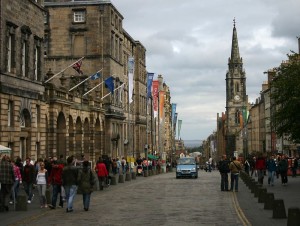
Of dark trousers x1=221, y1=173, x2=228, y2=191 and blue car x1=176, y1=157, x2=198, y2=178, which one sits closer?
dark trousers x1=221, y1=173, x2=228, y2=191

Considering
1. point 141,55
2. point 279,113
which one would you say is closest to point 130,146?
point 141,55

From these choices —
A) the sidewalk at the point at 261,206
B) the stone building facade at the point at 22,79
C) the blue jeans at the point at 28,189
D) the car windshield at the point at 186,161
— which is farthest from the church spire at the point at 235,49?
the blue jeans at the point at 28,189

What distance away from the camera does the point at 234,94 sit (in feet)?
546

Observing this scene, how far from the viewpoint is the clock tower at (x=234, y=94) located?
165m

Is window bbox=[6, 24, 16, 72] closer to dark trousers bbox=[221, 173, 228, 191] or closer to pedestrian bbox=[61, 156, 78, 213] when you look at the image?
dark trousers bbox=[221, 173, 228, 191]

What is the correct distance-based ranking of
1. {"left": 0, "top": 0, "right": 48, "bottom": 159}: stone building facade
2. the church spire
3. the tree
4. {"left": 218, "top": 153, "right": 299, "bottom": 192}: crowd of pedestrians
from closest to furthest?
{"left": 218, "top": 153, "right": 299, "bottom": 192}: crowd of pedestrians, {"left": 0, "top": 0, "right": 48, "bottom": 159}: stone building facade, the tree, the church spire

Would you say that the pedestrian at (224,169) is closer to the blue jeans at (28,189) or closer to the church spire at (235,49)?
the blue jeans at (28,189)

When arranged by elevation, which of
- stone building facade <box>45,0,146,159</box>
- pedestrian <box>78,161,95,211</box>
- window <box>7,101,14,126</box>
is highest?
stone building facade <box>45,0,146,159</box>

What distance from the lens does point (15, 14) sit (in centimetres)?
3212

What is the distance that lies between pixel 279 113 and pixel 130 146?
43482 mm

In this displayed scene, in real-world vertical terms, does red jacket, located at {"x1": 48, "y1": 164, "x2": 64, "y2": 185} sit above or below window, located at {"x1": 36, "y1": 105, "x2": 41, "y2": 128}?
below

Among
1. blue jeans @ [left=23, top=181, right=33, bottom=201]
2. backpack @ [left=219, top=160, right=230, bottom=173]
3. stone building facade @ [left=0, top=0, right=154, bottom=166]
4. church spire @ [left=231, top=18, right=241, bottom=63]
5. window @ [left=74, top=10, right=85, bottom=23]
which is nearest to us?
blue jeans @ [left=23, top=181, right=33, bottom=201]

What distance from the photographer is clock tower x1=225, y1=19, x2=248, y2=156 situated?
165 m

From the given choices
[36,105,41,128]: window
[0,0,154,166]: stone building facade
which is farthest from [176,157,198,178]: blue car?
[36,105,41,128]: window
